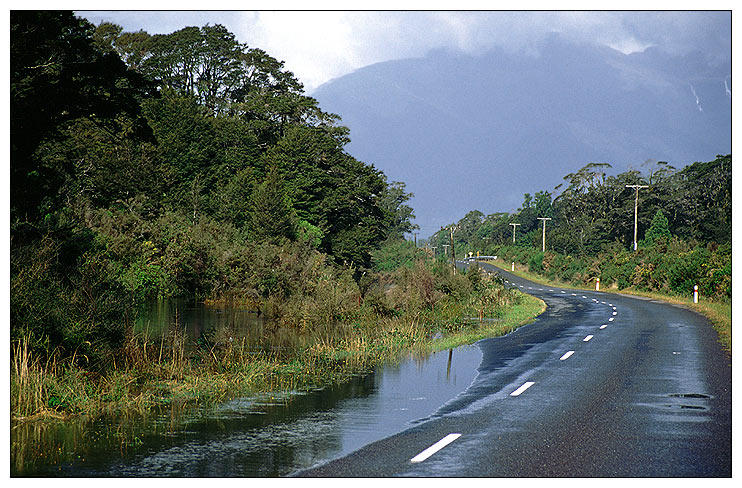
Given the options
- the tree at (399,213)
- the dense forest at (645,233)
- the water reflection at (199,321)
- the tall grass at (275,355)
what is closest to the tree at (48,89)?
the tall grass at (275,355)

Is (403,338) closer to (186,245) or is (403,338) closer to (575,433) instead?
(575,433)

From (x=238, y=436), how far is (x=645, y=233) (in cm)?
9048

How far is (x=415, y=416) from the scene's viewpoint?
11109 mm

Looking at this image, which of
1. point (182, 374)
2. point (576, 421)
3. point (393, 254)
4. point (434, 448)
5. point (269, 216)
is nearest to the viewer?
point (434, 448)

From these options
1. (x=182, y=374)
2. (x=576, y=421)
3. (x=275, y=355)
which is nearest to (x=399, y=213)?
(x=275, y=355)

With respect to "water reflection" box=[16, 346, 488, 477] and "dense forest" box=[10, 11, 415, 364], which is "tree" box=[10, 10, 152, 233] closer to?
"dense forest" box=[10, 11, 415, 364]

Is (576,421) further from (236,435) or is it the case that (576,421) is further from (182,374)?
(182,374)

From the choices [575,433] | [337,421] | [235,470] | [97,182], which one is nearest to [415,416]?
[337,421]

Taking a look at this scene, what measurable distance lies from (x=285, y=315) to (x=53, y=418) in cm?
1942

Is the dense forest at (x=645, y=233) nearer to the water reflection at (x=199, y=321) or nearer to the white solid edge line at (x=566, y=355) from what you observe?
the water reflection at (x=199, y=321)

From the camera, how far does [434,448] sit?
8789 mm

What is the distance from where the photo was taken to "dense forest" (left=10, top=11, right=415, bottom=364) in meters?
14.1

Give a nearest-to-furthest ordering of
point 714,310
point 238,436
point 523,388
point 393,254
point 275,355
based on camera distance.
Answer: point 238,436 → point 523,388 → point 275,355 → point 714,310 → point 393,254

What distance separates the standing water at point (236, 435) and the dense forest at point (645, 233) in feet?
112
